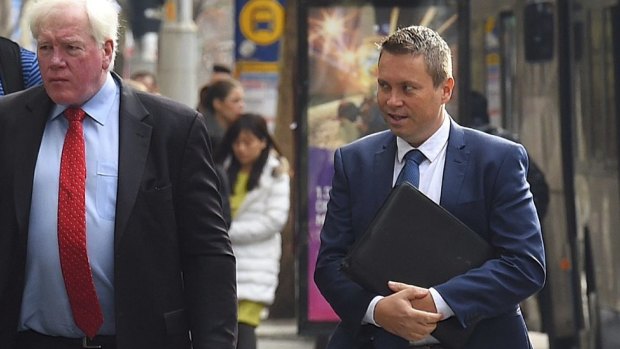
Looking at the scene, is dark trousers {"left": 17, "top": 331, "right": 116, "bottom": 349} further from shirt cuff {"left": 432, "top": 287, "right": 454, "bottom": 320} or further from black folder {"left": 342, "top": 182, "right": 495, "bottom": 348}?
shirt cuff {"left": 432, "top": 287, "right": 454, "bottom": 320}

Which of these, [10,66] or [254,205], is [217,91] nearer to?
[254,205]

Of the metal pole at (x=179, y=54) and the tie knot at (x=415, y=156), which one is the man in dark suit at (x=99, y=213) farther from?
the metal pole at (x=179, y=54)

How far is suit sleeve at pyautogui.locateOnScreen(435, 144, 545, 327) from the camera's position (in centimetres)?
466

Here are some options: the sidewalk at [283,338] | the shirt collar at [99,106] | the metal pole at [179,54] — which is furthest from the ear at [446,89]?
the metal pole at [179,54]

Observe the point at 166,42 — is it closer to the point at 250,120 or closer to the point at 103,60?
the point at 250,120

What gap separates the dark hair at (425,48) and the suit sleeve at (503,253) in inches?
10.7

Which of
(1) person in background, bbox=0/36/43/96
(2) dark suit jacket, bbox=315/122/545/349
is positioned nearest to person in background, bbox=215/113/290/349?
(1) person in background, bbox=0/36/43/96

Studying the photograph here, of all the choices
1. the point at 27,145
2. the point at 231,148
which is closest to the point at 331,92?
the point at 231,148

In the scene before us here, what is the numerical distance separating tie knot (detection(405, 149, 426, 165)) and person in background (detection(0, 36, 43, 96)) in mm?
1222

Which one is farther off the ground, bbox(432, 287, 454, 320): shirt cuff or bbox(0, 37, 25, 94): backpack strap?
A: bbox(0, 37, 25, 94): backpack strap

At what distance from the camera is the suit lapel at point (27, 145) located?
462 centimetres

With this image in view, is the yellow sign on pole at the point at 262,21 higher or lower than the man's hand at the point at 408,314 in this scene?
higher

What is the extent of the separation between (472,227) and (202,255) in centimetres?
75

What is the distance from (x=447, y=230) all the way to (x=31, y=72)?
4.70 feet
